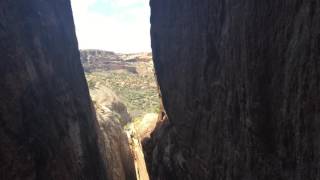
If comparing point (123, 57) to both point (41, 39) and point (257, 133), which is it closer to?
point (41, 39)

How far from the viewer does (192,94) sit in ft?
64.3

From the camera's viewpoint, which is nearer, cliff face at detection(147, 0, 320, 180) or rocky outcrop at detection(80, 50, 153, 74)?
cliff face at detection(147, 0, 320, 180)

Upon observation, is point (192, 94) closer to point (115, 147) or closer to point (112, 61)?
point (115, 147)

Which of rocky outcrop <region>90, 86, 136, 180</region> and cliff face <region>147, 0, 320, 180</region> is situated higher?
cliff face <region>147, 0, 320, 180</region>

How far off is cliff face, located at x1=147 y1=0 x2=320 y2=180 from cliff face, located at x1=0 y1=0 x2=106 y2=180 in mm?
3745

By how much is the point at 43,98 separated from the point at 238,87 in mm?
7208

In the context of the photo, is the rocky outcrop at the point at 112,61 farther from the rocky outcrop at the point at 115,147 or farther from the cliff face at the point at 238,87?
the cliff face at the point at 238,87

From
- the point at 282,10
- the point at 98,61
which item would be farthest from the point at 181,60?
the point at 98,61

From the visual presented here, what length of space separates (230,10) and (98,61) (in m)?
66.5

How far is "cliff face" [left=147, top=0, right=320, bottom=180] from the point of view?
35.7 feet

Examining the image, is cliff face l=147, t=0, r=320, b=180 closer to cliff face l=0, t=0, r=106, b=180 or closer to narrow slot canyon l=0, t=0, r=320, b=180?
narrow slot canyon l=0, t=0, r=320, b=180

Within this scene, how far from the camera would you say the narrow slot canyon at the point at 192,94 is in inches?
448

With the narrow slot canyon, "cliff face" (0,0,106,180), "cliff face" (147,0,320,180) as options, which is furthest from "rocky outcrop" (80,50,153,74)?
"cliff face" (147,0,320,180)

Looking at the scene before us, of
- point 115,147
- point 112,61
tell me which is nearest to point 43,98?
point 115,147
